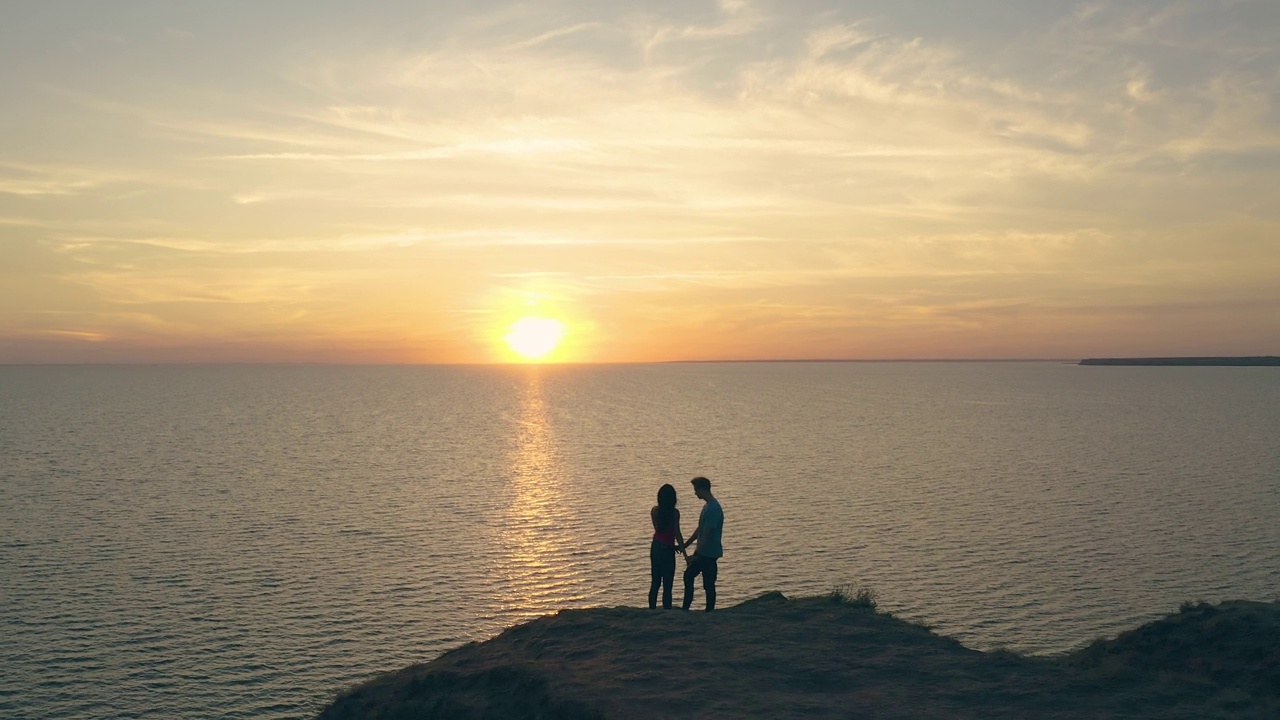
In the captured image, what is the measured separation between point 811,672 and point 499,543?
32.5m

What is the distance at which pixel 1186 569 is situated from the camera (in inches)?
1538

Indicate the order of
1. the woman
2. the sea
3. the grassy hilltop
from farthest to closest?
the sea
the woman
the grassy hilltop

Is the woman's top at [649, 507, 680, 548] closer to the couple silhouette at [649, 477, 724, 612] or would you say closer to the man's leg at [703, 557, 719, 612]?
the couple silhouette at [649, 477, 724, 612]

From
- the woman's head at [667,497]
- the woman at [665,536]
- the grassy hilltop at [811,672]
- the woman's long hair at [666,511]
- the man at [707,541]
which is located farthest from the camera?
the man at [707,541]

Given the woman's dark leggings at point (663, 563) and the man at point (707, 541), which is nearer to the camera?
the man at point (707, 541)

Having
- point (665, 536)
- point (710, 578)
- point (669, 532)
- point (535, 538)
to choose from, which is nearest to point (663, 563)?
point (665, 536)

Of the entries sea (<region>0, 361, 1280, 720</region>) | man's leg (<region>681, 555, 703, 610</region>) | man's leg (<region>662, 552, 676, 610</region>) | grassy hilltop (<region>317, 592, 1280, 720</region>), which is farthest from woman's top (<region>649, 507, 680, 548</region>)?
sea (<region>0, 361, 1280, 720</region>)

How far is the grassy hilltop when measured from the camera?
14.7 metres

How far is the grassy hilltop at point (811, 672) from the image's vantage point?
1473cm

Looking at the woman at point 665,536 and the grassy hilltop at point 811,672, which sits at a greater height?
the woman at point 665,536

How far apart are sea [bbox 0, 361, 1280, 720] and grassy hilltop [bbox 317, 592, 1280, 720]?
940 cm

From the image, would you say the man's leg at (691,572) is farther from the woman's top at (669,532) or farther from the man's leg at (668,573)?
the woman's top at (669,532)

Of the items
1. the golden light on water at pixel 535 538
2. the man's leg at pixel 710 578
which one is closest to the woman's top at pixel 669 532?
the man's leg at pixel 710 578

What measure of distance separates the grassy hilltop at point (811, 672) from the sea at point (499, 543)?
940 centimetres
